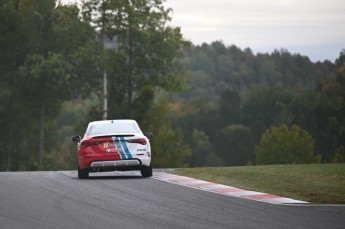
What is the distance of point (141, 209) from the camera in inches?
571

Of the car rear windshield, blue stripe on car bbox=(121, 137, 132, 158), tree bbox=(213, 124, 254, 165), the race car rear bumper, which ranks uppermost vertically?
the car rear windshield

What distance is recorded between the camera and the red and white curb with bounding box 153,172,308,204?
1642 cm

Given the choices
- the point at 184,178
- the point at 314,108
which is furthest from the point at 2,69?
the point at 314,108

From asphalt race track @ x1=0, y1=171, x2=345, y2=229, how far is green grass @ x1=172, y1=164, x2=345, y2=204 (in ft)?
4.36

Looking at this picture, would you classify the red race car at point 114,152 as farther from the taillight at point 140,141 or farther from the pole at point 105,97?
the pole at point 105,97

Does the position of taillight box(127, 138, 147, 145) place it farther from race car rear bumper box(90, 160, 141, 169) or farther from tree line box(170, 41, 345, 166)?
tree line box(170, 41, 345, 166)

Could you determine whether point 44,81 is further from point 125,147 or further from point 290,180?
point 290,180

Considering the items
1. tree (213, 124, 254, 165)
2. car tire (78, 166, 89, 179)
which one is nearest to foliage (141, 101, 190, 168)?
car tire (78, 166, 89, 179)

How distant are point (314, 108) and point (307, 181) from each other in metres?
111

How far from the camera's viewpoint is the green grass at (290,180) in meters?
17.3

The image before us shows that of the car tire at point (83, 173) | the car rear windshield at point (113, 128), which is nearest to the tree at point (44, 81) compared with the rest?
the car rear windshield at point (113, 128)

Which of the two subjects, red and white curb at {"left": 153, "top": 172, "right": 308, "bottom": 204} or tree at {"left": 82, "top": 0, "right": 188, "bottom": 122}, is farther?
tree at {"left": 82, "top": 0, "right": 188, "bottom": 122}

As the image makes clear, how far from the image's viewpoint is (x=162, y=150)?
238ft

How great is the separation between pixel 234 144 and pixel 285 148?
26236mm
